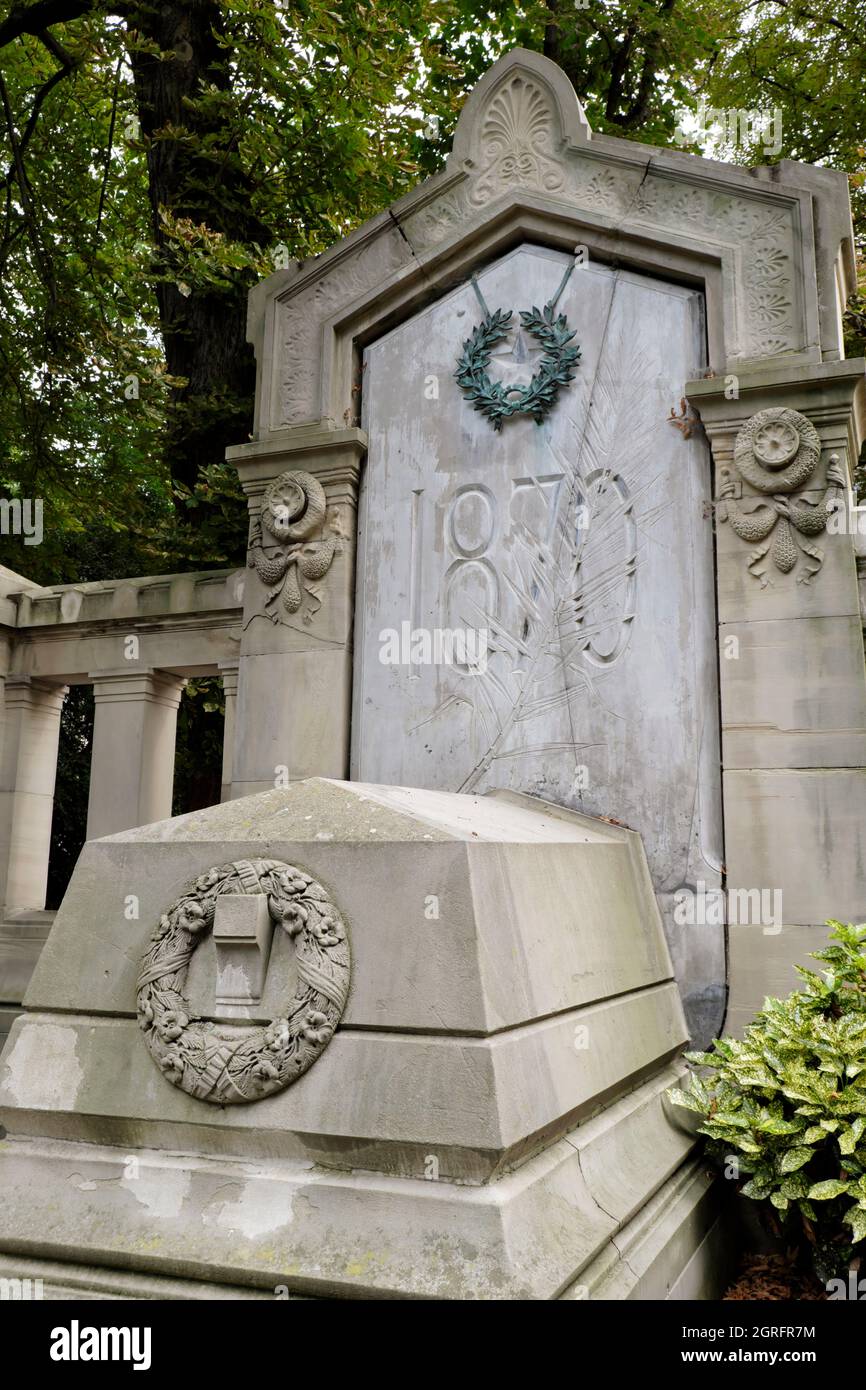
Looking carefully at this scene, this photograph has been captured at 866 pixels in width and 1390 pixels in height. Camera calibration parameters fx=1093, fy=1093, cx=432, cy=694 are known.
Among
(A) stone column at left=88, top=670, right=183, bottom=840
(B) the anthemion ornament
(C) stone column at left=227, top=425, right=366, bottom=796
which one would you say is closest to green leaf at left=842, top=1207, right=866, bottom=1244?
(C) stone column at left=227, top=425, right=366, bottom=796

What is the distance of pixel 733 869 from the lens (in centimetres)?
502

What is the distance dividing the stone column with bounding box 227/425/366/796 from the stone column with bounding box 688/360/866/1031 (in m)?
2.00

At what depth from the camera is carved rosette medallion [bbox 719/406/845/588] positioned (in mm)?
5125

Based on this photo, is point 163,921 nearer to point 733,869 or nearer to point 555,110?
point 733,869

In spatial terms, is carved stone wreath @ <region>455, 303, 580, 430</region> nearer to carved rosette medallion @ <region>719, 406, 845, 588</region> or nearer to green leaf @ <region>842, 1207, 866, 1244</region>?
carved rosette medallion @ <region>719, 406, 845, 588</region>

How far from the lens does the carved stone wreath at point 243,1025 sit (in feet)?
9.85

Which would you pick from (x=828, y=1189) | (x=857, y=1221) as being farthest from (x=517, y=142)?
(x=857, y=1221)

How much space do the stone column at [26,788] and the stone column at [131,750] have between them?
0.53 meters

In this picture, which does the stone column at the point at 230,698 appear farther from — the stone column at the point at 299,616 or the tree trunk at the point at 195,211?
the tree trunk at the point at 195,211

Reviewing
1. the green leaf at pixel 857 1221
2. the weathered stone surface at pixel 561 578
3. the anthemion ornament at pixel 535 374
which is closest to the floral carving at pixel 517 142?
the weathered stone surface at pixel 561 578

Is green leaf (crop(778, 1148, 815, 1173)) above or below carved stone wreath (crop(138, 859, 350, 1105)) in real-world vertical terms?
below

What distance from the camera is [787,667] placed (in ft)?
16.7

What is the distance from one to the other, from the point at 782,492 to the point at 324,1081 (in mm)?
3597
